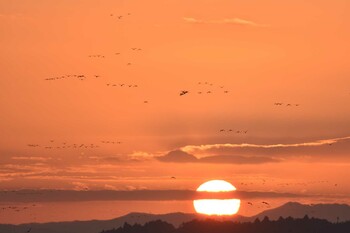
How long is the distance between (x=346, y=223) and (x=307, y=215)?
7.69m

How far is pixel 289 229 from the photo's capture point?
199 m

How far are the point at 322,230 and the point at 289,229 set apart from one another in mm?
6371

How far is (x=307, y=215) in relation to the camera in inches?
7869

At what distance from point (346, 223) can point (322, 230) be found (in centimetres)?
494

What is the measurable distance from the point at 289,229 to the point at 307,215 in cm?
448

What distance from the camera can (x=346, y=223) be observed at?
199500 millimetres

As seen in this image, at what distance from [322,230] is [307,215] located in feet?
13.4
